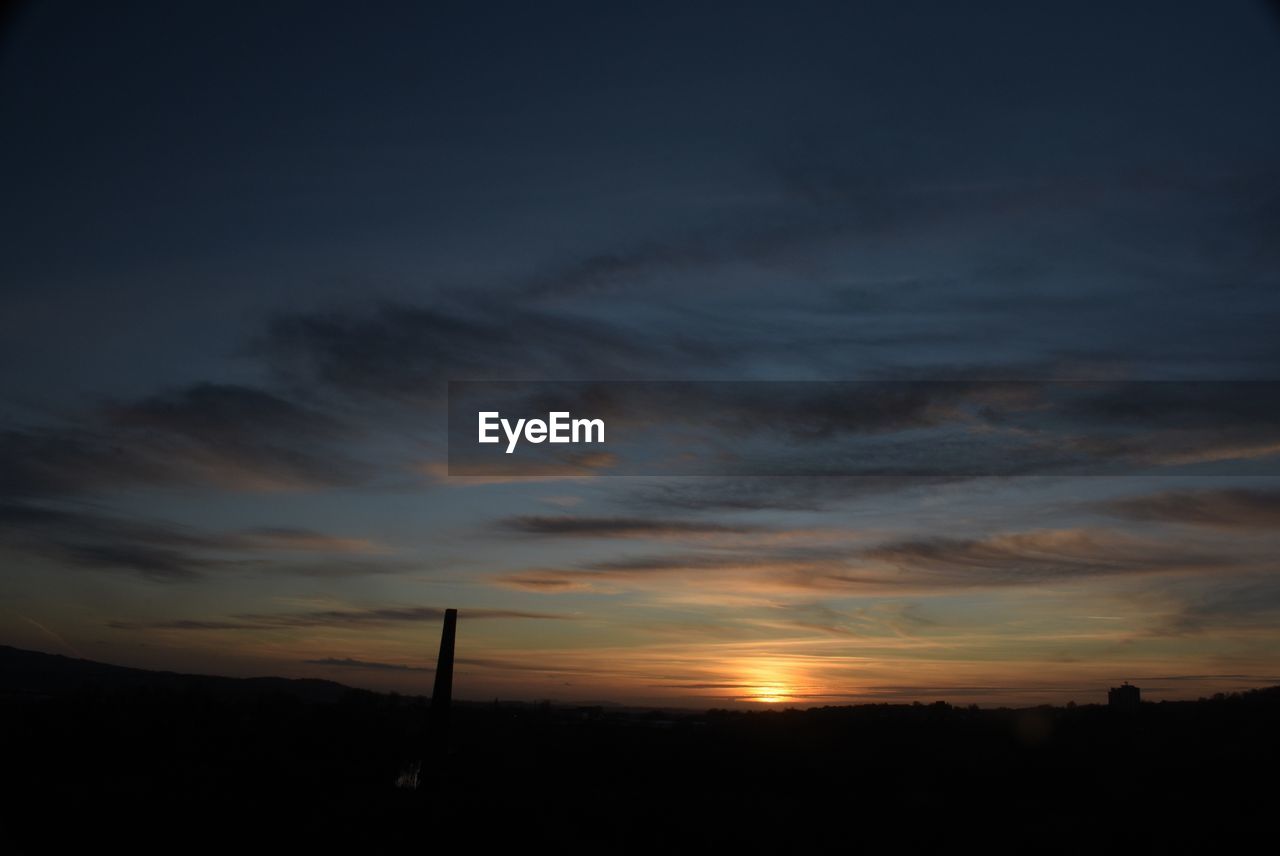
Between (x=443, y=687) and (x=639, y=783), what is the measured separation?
500cm

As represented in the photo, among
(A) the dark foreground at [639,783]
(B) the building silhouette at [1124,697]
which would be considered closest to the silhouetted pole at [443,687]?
(A) the dark foreground at [639,783]

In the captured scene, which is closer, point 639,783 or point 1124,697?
point 639,783

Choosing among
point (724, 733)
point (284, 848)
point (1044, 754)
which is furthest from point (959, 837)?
point (724, 733)

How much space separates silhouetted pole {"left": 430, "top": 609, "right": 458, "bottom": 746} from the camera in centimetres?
2330

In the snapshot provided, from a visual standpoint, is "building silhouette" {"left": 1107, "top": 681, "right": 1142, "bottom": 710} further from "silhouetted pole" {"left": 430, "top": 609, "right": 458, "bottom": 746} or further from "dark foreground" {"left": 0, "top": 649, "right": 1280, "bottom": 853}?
"silhouetted pole" {"left": 430, "top": 609, "right": 458, "bottom": 746}

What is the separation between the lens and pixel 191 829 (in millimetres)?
16906

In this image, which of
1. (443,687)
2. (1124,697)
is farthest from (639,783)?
(1124,697)

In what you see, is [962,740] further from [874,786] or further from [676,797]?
[676,797]

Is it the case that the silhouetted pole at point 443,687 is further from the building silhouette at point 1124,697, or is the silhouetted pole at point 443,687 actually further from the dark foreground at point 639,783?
the building silhouette at point 1124,697

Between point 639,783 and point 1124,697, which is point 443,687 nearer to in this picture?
point 639,783

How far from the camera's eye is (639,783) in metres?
23.0

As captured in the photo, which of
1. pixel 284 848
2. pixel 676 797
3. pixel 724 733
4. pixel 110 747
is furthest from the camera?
pixel 724 733

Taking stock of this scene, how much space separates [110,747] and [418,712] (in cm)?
1802

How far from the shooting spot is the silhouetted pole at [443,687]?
76.4 feet
